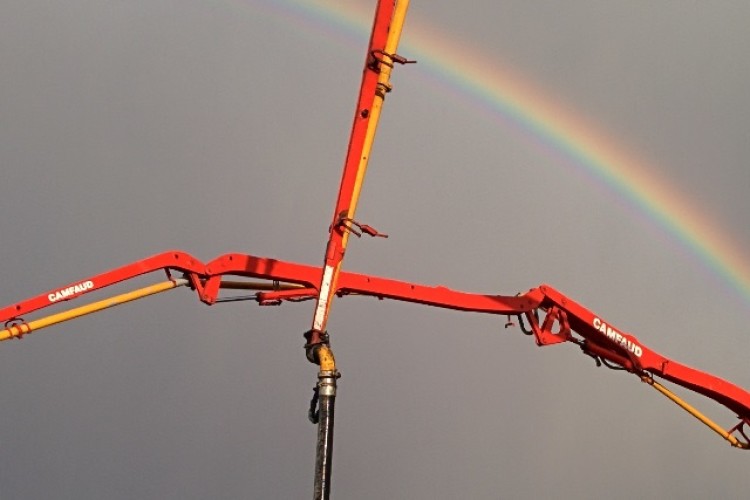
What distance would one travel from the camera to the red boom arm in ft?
70.5

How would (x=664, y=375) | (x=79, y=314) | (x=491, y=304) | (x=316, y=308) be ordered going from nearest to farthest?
1. (x=316, y=308)
2. (x=79, y=314)
3. (x=491, y=304)
4. (x=664, y=375)

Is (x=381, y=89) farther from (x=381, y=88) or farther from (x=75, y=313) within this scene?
(x=75, y=313)

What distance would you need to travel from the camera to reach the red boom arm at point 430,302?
2150 centimetres

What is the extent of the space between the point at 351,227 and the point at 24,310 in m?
5.85

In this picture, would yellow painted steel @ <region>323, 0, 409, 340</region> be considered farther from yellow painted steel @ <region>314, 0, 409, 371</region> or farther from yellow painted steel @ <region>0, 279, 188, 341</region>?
yellow painted steel @ <region>0, 279, 188, 341</region>

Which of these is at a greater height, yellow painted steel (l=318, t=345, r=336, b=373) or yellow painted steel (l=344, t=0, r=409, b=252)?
yellow painted steel (l=344, t=0, r=409, b=252)

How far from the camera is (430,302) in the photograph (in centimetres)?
2366

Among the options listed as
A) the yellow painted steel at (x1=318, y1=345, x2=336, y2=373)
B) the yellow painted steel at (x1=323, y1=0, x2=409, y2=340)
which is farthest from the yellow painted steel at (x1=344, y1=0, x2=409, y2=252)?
the yellow painted steel at (x1=318, y1=345, x2=336, y2=373)

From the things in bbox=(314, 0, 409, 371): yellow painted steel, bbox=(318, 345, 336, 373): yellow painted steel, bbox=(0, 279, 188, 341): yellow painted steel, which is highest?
bbox=(314, 0, 409, 371): yellow painted steel

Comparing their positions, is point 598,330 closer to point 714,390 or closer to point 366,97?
point 714,390

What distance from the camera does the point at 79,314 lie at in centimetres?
2047

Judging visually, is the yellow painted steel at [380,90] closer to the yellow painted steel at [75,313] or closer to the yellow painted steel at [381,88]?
the yellow painted steel at [381,88]

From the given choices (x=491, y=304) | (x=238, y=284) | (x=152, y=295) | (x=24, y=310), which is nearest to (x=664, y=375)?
(x=491, y=304)

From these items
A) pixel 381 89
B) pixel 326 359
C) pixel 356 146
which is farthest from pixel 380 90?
pixel 326 359
